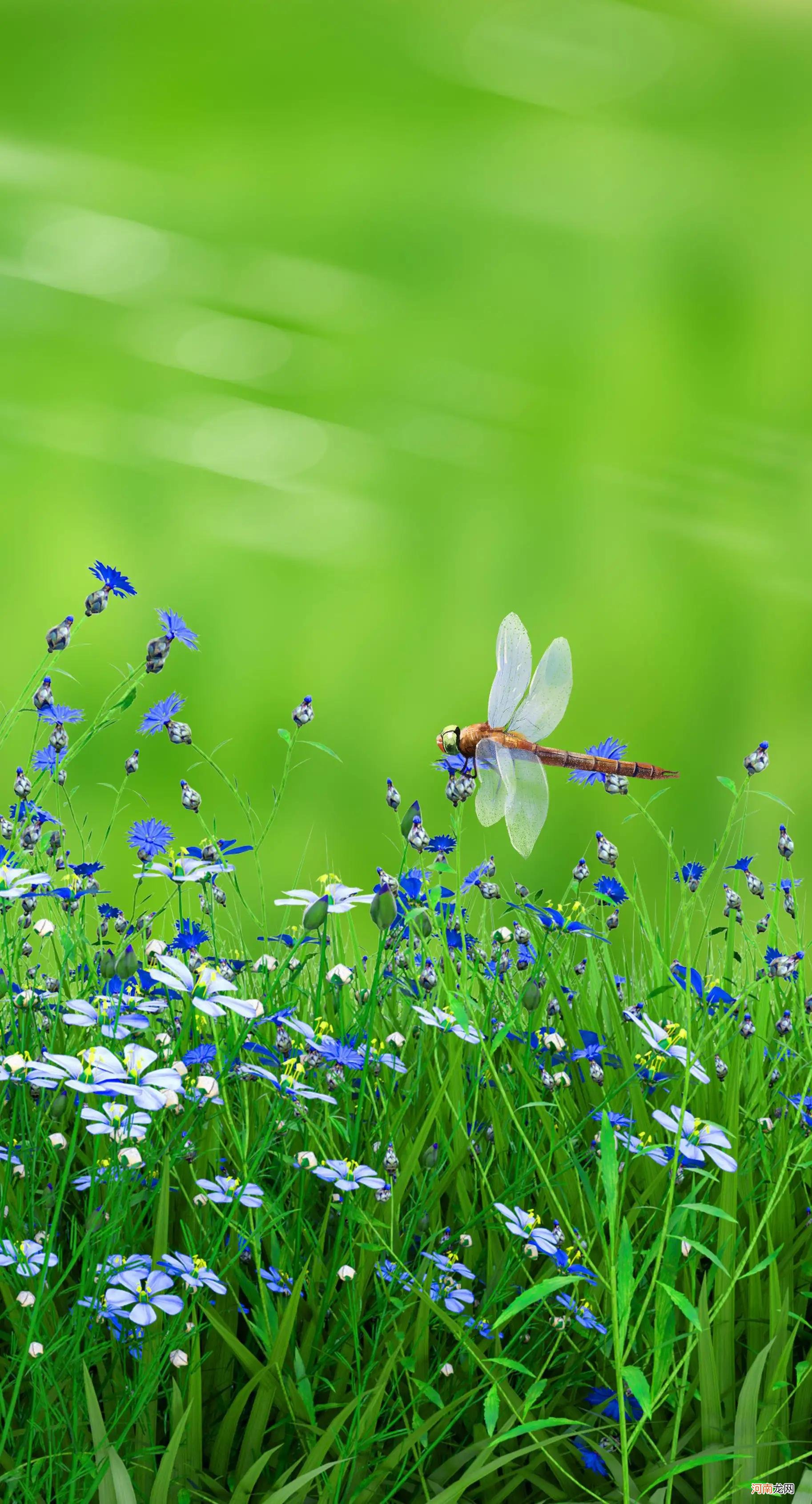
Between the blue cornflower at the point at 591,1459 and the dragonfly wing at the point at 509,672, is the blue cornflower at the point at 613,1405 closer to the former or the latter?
the blue cornflower at the point at 591,1459

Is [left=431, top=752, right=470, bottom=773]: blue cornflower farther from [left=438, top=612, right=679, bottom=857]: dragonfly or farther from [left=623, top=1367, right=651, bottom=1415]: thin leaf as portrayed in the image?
[left=623, top=1367, right=651, bottom=1415]: thin leaf

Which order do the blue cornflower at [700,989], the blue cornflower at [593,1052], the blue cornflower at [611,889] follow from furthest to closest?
the blue cornflower at [611,889]
the blue cornflower at [593,1052]
the blue cornflower at [700,989]

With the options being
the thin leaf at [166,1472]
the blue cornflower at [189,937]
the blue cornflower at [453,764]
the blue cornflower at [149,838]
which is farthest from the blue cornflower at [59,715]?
the thin leaf at [166,1472]

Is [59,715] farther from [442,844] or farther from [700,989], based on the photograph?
[700,989]

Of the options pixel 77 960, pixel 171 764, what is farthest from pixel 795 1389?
pixel 171 764

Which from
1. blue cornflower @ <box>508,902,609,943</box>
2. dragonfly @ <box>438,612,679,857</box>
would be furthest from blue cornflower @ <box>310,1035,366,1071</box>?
dragonfly @ <box>438,612,679,857</box>

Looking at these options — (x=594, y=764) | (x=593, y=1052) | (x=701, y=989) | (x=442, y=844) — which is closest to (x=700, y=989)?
(x=701, y=989)

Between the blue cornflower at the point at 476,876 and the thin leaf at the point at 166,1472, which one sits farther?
the blue cornflower at the point at 476,876
